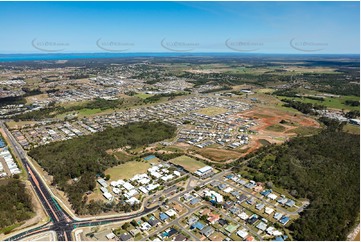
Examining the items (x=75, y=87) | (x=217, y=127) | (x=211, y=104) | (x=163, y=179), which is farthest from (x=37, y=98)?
(x=163, y=179)

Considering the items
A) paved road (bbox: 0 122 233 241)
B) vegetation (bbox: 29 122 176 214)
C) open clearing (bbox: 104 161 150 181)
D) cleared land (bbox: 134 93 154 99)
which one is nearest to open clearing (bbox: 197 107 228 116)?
vegetation (bbox: 29 122 176 214)

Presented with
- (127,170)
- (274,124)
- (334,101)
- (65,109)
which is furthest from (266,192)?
(334,101)

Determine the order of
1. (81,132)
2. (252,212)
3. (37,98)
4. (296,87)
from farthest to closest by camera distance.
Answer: (296,87), (37,98), (81,132), (252,212)

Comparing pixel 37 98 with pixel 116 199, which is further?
pixel 37 98

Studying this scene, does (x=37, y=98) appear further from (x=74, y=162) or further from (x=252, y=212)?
(x=252, y=212)

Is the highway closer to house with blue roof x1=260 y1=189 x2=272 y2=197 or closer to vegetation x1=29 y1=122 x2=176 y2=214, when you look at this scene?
vegetation x1=29 y1=122 x2=176 y2=214
